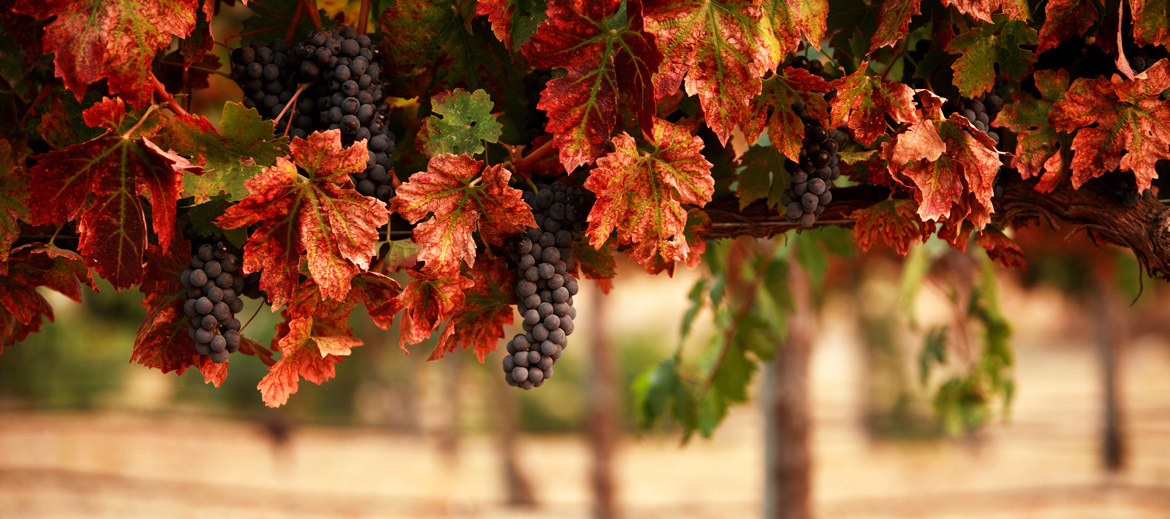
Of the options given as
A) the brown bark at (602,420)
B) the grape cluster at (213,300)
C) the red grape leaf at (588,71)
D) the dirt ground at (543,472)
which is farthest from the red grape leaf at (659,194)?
the dirt ground at (543,472)

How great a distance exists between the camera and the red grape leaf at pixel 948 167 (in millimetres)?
904

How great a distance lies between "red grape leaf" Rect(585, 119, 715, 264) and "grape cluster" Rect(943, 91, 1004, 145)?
34 centimetres

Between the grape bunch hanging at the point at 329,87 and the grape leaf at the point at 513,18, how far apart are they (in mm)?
148

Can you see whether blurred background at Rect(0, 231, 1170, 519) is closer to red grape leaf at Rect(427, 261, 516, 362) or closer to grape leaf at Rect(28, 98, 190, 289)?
red grape leaf at Rect(427, 261, 516, 362)

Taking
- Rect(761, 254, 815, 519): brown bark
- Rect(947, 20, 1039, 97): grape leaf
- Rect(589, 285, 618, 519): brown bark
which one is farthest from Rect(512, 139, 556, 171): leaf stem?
Rect(589, 285, 618, 519): brown bark

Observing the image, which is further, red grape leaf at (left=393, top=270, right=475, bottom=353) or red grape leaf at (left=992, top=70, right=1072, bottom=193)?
red grape leaf at (left=992, top=70, right=1072, bottom=193)

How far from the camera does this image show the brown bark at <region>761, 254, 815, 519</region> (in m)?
3.23

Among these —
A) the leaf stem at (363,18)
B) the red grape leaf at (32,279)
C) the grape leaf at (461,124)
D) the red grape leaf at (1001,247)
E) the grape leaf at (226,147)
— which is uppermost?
the leaf stem at (363,18)

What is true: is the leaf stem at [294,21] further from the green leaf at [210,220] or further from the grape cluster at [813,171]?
the grape cluster at [813,171]

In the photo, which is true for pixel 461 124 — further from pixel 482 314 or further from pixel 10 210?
pixel 10 210

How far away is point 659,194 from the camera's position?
859 millimetres

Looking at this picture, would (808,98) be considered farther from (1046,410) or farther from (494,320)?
(1046,410)

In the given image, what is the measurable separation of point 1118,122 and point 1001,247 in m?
0.20

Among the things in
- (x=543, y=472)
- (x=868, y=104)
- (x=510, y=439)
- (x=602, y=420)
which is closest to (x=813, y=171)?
(x=868, y=104)
